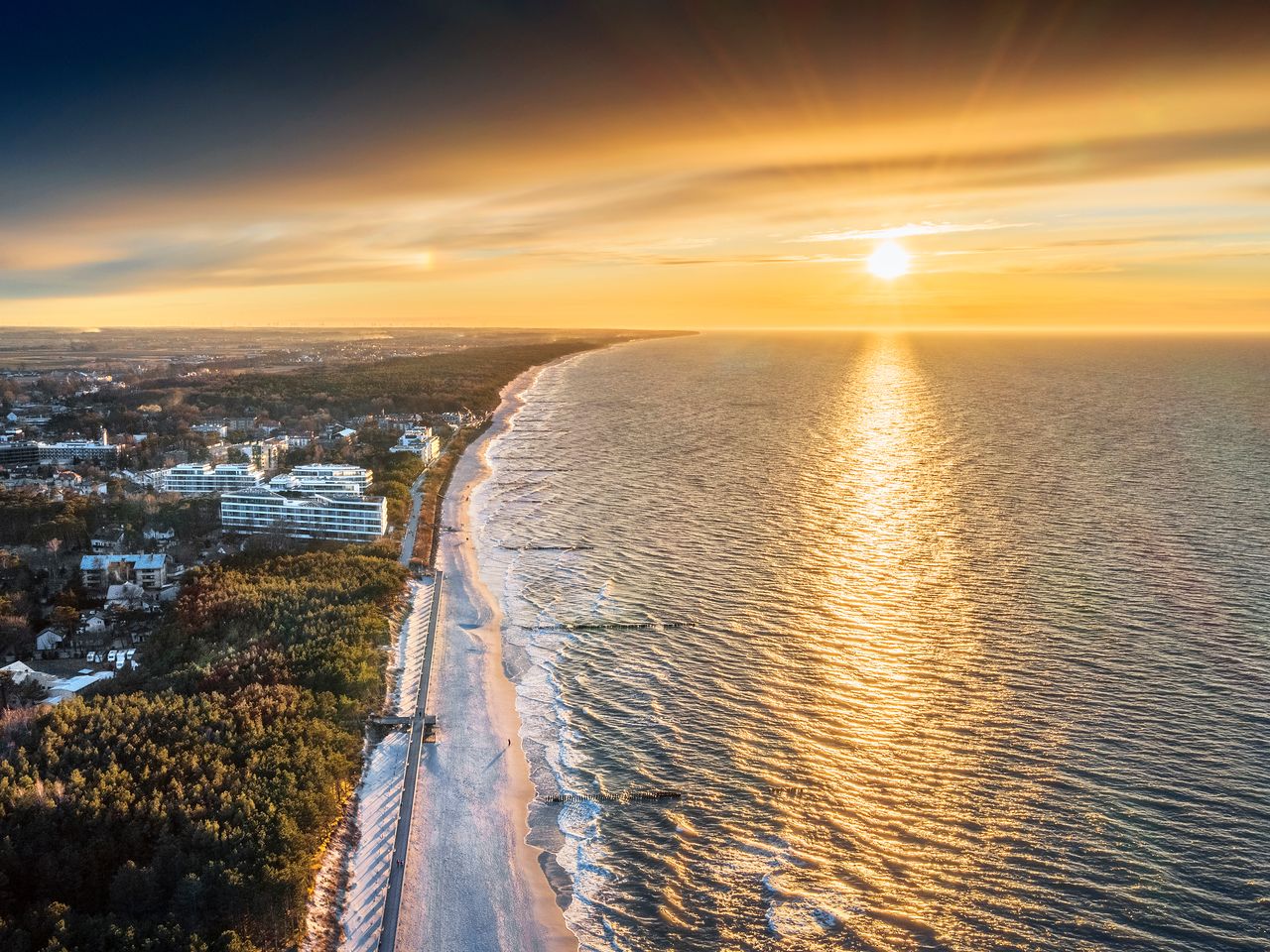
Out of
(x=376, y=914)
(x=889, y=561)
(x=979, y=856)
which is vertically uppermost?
(x=889, y=561)

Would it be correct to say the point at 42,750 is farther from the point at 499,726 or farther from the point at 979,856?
the point at 979,856

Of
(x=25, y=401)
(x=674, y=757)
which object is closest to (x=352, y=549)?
(x=674, y=757)

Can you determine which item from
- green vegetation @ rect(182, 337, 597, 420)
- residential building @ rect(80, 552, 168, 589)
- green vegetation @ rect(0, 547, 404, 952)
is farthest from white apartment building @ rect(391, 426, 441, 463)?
green vegetation @ rect(0, 547, 404, 952)

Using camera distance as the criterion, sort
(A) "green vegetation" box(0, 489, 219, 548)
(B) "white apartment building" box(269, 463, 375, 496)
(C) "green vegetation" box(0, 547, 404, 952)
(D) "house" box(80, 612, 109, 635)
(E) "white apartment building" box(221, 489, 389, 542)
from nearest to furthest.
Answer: (C) "green vegetation" box(0, 547, 404, 952) → (D) "house" box(80, 612, 109, 635) → (A) "green vegetation" box(0, 489, 219, 548) → (E) "white apartment building" box(221, 489, 389, 542) → (B) "white apartment building" box(269, 463, 375, 496)

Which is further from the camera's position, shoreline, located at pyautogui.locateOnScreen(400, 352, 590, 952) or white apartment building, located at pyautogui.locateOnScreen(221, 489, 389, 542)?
white apartment building, located at pyautogui.locateOnScreen(221, 489, 389, 542)

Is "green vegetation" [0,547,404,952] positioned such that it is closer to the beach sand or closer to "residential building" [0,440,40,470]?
the beach sand

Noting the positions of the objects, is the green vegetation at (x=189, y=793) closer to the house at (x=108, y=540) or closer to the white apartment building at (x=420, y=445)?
→ the house at (x=108, y=540)

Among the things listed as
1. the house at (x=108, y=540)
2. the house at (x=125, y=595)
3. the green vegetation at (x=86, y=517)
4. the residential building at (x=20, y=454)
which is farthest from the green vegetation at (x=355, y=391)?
the house at (x=125, y=595)

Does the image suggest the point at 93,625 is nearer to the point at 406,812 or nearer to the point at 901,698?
the point at 406,812
